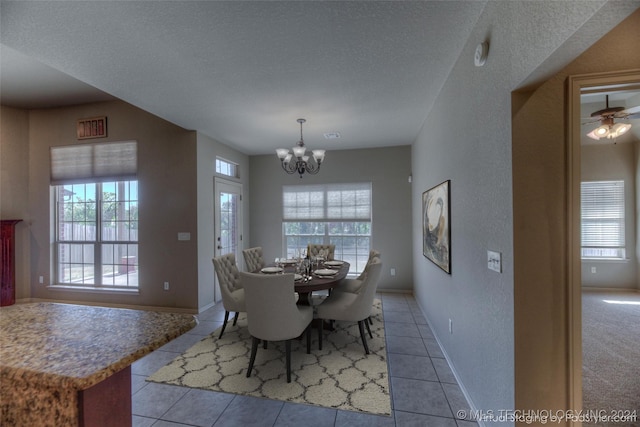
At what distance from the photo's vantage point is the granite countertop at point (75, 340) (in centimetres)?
68

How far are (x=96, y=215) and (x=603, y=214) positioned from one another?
29.0 ft

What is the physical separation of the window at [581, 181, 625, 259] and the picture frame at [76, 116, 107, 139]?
8.29 metres

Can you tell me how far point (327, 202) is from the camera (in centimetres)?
512

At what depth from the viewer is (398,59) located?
2.12 m

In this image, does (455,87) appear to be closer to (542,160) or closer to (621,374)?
(542,160)

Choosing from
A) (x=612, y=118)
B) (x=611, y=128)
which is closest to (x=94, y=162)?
(x=612, y=118)

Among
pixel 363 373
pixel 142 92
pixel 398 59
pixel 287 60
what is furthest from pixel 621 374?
pixel 142 92

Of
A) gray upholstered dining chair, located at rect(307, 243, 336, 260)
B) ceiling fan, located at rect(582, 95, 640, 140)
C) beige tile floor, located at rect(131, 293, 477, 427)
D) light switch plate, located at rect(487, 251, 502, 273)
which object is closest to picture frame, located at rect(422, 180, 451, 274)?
light switch plate, located at rect(487, 251, 502, 273)

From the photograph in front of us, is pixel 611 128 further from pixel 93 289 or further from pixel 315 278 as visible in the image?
pixel 93 289

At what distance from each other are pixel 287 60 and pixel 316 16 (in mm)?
518

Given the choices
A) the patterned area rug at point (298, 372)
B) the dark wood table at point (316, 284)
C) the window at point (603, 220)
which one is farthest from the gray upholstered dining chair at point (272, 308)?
the window at point (603, 220)

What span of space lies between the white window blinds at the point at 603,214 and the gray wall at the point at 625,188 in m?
0.08

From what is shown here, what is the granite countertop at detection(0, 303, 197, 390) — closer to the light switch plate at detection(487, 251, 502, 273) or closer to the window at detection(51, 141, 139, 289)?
the light switch plate at detection(487, 251, 502, 273)

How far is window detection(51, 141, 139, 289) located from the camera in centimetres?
402
